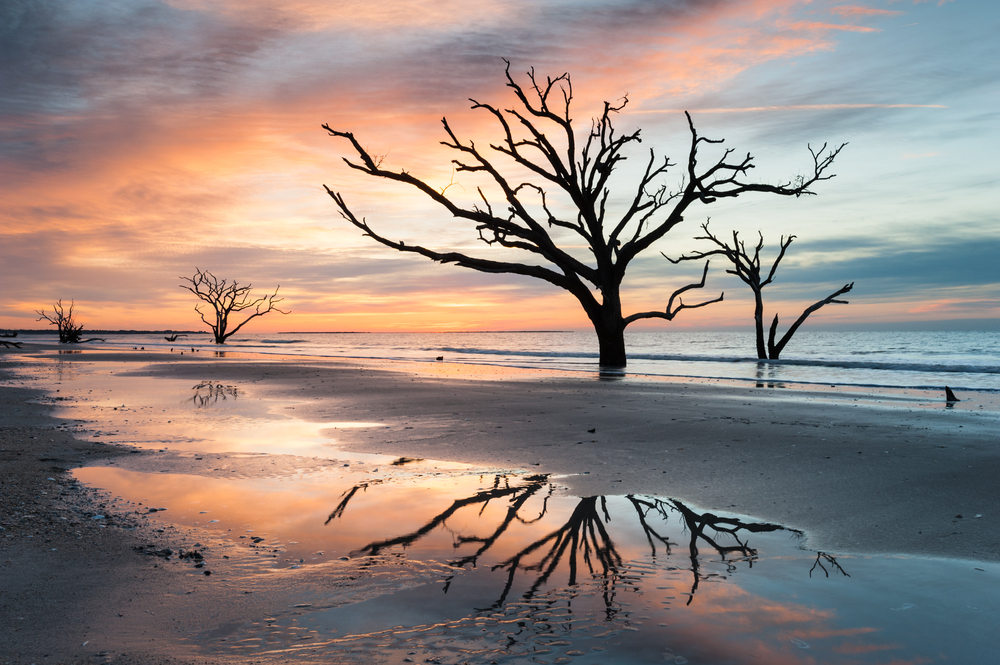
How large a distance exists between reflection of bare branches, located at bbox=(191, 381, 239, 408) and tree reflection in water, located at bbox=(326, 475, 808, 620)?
6.88m

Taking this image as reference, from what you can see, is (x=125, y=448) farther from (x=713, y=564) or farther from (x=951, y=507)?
(x=951, y=507)

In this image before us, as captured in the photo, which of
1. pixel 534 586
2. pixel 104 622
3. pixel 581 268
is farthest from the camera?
pixel 581 268

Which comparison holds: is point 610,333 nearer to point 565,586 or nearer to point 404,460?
point 404,460

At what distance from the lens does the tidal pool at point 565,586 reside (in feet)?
6.89

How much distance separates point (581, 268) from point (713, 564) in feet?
46.1

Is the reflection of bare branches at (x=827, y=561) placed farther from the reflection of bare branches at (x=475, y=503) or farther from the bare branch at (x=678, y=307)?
the bare branch at (x=678, y=307)

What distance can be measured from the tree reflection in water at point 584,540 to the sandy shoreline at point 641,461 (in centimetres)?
31

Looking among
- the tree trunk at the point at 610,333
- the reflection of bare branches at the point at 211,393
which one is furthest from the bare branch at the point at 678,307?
the reflection of bare branches at the point at 211,393

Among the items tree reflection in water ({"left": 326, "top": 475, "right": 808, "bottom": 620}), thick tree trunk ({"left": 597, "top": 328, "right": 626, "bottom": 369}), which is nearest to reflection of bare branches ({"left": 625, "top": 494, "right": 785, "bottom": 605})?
tree reflection in water ({"left": 326, "top": 475, "right": 808, "bottom": 620})

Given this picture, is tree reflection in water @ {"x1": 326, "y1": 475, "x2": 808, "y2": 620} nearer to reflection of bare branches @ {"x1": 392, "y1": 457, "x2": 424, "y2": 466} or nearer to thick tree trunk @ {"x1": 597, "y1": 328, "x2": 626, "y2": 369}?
reflection of bare branches @ {"x1": 392, "y1": 457, "x2": 424, "y2": 466}

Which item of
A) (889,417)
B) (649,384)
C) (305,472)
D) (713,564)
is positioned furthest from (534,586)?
(649,384)

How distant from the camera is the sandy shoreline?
9.09 feet

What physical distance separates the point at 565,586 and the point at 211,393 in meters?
10.3

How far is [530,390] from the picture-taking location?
37.4 ft
